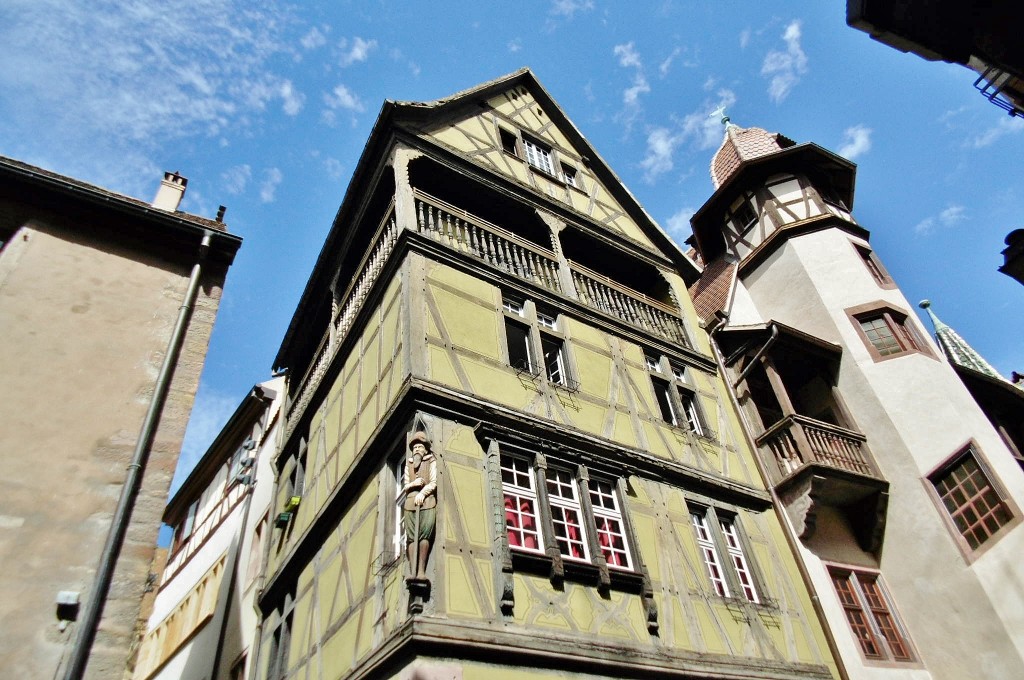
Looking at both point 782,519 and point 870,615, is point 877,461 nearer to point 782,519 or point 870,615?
point 782,519

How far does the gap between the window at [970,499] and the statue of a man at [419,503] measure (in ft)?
29.5

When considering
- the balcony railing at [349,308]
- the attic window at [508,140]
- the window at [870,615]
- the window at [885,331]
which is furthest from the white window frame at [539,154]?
the window at [870,615]

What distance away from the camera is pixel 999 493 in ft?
34.3

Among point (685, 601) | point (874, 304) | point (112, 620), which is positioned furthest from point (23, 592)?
point (874, 304)

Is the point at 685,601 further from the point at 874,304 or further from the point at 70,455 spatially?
the point at 874,304

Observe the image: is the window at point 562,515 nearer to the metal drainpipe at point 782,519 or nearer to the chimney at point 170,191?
the metal drainpipe at point 782,519

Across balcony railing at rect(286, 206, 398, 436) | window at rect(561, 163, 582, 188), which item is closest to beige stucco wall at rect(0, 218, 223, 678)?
balcony railing at rect(286, 206, 398, 436)

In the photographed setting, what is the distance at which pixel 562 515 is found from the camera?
331 inches

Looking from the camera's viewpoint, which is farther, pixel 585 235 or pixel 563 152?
pixel 563 152

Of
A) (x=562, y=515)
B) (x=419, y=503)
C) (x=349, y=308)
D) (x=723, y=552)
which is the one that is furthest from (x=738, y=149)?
(x=419, y=503)

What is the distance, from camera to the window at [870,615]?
10.2 meters

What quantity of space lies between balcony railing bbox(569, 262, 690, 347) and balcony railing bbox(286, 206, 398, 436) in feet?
11.9

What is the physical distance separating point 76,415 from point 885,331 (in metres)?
14.1

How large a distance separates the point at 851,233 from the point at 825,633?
1020 centimetres
